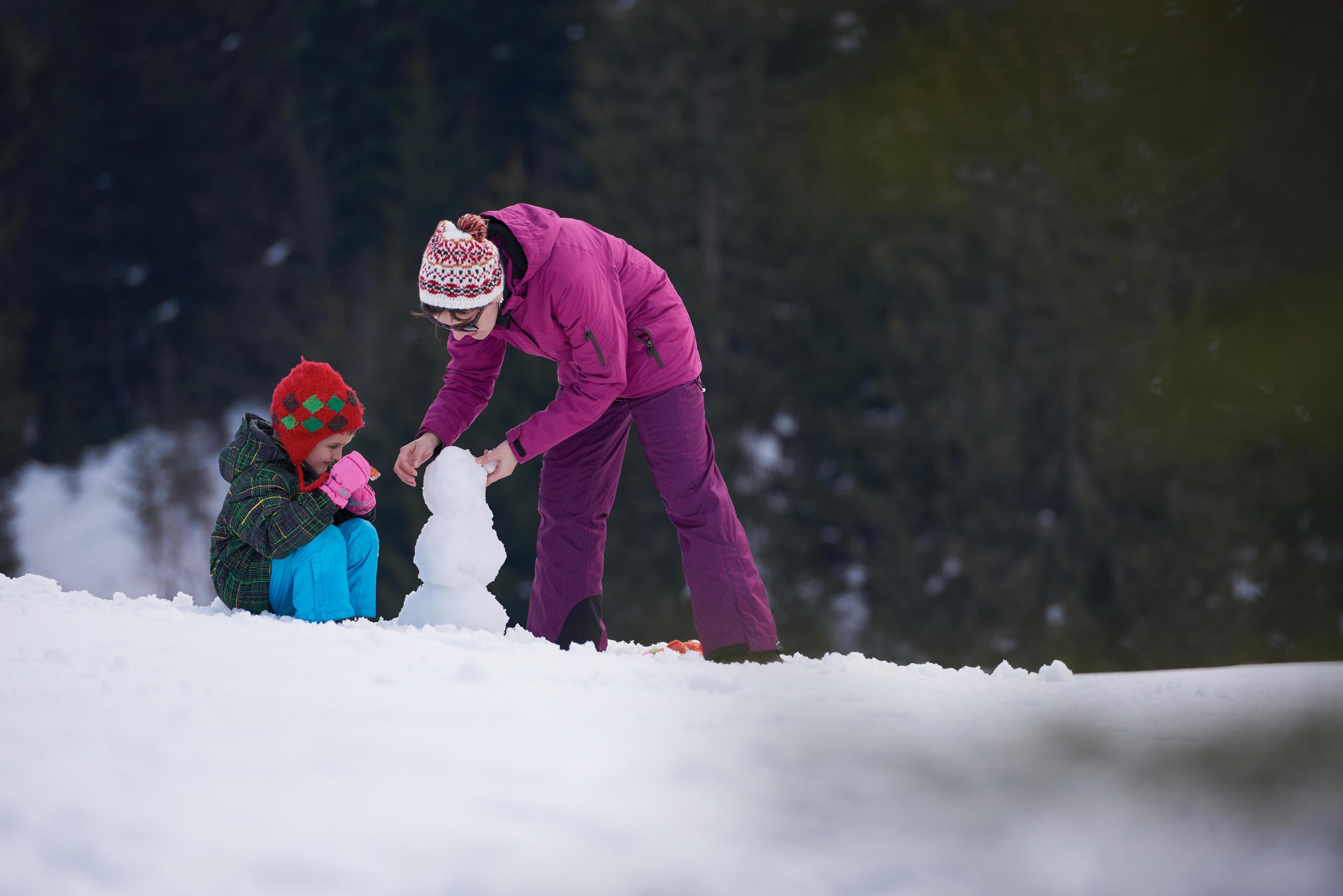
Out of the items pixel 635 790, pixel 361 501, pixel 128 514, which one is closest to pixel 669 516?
pixel 361 501

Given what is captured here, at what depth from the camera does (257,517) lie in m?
2.91

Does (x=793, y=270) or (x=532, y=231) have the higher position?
(x=793, y=270)

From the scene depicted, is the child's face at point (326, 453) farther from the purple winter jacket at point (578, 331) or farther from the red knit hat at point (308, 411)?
the purple winter jacket at point (578, 331)

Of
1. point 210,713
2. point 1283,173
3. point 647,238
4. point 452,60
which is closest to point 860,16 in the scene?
point 647,238

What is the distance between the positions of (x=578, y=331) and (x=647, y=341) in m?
0.27

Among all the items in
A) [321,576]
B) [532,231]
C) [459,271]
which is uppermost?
[532,231]

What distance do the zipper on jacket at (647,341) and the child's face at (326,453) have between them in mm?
785

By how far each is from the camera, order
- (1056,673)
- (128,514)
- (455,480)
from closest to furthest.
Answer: (1056,673)
(455,480)
(128,514)

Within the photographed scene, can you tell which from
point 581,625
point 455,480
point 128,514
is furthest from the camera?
point 128,514

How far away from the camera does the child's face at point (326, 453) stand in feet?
10.0

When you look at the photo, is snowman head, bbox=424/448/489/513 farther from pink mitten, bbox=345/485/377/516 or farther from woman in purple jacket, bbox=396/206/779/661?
pink mitten, bbox=345/485/377/516

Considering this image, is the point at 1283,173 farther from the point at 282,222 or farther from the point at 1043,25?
the point at 282,222

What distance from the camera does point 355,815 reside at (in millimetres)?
1518

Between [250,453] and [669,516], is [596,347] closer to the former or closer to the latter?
[669,516]
